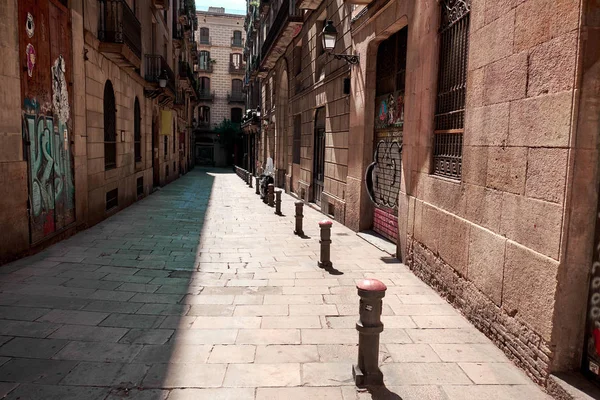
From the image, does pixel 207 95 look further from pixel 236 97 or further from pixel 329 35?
pixel 329 35

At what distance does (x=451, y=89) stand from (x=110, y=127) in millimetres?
10463

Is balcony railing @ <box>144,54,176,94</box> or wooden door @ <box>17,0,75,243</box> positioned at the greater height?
balcony railing @ <box>144,54,176,94</box>

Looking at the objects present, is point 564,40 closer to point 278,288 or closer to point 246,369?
point 246,369

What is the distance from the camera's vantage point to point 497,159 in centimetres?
466

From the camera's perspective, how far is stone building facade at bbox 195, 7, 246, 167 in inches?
1992

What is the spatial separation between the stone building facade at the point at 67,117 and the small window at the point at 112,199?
0.03 meters

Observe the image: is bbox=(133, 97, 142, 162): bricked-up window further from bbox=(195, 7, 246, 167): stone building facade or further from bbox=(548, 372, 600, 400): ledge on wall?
bbox=(195, 7, 246, 167): stone building facade

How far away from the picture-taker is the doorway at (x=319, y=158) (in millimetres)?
14703

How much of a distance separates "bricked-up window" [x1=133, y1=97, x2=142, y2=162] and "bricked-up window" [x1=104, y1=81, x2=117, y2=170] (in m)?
3.21

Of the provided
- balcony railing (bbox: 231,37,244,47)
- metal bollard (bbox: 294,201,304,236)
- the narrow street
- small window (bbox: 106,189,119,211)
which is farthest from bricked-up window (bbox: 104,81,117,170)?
balcony railing (bbox: 231,37,244,47)

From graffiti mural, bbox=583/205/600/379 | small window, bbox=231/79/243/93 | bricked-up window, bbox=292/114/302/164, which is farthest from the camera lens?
small window, bbox=231/79/243/93

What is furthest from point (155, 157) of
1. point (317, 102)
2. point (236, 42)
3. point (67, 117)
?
point (236, 42)

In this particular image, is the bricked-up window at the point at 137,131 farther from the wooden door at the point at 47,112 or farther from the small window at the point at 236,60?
the small window at the point at 236,60

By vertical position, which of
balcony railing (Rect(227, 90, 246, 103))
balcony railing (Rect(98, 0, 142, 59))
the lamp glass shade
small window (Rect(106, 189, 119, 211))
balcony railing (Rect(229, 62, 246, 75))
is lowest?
small window (Rect(106, 189, 119, 211))
